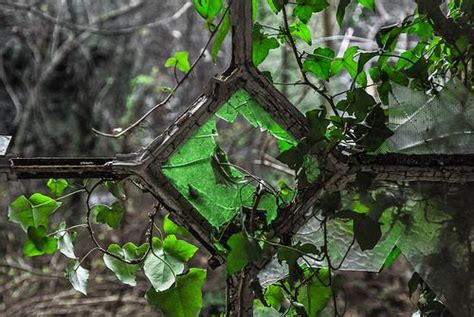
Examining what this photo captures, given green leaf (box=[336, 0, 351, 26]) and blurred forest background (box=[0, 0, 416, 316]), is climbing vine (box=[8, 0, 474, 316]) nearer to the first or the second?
green leaf (box=[336, 0, 351, 26])

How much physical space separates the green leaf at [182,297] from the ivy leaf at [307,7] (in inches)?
7.9

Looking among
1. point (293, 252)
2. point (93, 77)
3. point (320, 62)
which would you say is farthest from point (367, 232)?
point (93, 77)

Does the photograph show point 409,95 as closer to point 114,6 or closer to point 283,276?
point 283,276

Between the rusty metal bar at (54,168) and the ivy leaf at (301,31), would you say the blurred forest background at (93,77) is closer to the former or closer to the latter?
the ivy leaf at (301,31)

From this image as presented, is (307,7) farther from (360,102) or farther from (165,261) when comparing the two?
(165,261)

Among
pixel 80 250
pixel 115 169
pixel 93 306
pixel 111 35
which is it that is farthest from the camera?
pixel 111 35

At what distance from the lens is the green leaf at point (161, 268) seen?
392 mm

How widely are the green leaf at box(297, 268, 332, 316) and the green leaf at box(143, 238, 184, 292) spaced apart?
0.30 ft

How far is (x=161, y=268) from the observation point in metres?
0.40

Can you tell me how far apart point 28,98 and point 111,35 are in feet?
1.03

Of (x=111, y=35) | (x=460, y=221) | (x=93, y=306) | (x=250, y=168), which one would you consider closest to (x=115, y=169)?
(x=460, y=221)

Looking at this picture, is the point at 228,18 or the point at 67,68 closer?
the point at 228,18

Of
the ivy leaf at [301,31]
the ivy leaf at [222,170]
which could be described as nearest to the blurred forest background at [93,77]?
the ivy leaf at [301,31]

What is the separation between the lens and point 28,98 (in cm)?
181
